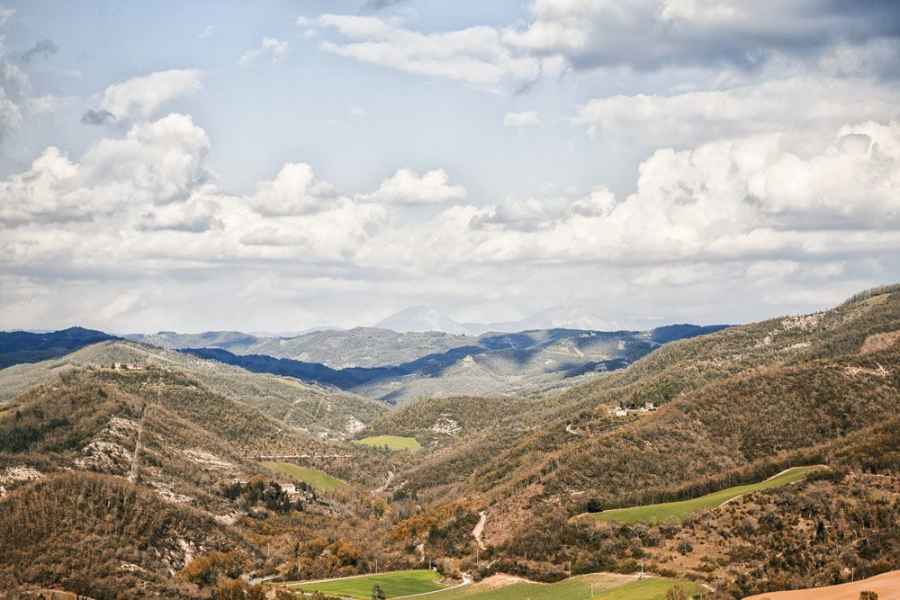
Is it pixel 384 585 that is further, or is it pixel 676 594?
pixel 384 585

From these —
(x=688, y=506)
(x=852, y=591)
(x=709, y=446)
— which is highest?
(x=709, y=446)

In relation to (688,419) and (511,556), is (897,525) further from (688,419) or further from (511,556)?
(688,419)

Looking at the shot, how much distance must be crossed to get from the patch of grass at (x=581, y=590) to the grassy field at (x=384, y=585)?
319 inches

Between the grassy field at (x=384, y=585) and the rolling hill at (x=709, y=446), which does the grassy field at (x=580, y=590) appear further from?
the rolling hill at (x=709, y=446)

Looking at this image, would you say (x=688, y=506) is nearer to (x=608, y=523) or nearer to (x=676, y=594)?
(x=608, y=523)

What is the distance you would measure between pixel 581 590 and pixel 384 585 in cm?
3919

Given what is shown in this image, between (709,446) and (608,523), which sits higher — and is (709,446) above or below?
above

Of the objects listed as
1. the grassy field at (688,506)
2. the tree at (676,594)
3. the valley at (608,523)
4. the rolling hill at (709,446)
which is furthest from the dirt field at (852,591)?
the rolling hill at (709,446)

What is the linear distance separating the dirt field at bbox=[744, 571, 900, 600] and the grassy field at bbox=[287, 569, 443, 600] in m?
61.0

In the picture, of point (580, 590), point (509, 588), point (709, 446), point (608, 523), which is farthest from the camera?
point (709, 446)

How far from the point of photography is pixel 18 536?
14150 centimetres

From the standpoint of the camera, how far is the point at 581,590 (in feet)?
334

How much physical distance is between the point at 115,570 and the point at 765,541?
99.9 metres

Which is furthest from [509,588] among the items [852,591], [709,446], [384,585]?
[709,446]
